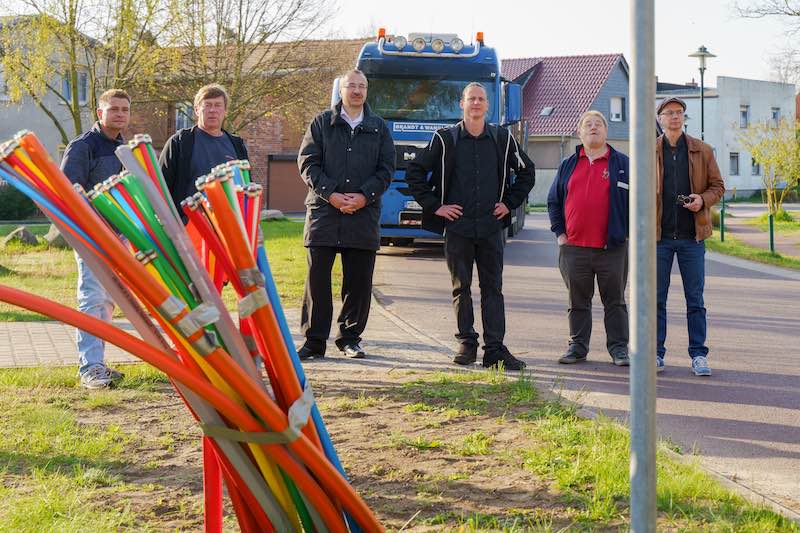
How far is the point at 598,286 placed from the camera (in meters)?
8.34

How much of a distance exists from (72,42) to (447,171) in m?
19.3

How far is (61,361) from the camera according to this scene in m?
8.25

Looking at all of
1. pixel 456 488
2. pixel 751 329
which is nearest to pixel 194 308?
pixel 456 488

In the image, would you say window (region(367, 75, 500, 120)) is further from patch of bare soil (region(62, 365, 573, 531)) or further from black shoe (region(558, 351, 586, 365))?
patch of bare soil (region(62, 365, 573, 531))

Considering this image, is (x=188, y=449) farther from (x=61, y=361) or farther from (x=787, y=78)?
(x=787, y=78)

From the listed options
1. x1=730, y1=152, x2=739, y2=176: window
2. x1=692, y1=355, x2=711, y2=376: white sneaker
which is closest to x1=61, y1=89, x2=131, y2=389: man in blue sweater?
x1=692, y1=355, x2=711, y2=376: white sneaker

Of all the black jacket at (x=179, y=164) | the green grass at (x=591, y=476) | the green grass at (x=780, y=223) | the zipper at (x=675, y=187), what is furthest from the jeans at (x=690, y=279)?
the green grass at (x=780, y=223)

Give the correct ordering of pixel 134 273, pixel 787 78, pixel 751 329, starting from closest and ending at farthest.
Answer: pixel 134 273 < pixel 751 329 < pixel 787 78

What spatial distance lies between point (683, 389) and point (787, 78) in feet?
90.0

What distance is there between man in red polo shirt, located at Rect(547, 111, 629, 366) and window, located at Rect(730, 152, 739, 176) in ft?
206

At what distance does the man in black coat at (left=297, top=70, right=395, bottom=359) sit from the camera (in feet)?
27.3

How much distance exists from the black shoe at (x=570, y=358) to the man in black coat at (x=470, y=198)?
0.67 meters

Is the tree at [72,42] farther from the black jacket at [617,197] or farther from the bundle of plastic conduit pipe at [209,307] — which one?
the bundle of plastic conduit pipe at [209,307]

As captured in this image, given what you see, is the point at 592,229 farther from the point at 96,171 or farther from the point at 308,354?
the point at 96,171
